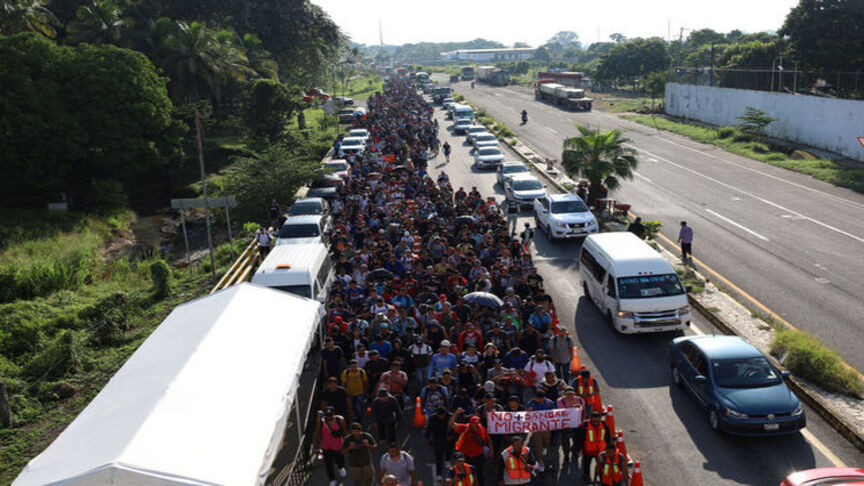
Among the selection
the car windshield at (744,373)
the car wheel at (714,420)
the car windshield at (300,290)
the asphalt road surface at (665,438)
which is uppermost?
the car windshield at (300,290)

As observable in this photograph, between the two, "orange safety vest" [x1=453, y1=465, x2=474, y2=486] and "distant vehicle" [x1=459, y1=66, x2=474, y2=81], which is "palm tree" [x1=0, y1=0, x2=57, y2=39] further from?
"distant vehicle" [x1=459, y1=66, x2=474, y2=81]

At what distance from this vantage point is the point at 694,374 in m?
12.6

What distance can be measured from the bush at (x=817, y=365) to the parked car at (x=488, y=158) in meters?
27.7

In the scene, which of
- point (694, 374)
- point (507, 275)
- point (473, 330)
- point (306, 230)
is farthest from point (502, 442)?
point (306, 230)

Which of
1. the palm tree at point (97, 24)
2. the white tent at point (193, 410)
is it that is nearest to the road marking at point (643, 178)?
the white tent at point (193, 410)

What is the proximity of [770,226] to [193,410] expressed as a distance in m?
24.2

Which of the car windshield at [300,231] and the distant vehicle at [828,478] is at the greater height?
the car windshield at [300,231]

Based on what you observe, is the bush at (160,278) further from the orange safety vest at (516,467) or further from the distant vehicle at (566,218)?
Result: the orange safety vest at (516,467)

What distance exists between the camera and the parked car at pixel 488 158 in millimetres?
40875

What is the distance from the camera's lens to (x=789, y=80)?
161 ft

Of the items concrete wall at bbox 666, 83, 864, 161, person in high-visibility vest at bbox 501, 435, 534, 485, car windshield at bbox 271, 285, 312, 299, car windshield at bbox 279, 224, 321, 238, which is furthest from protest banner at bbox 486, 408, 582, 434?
concrete wall at bbox 666, 83, 864, 161

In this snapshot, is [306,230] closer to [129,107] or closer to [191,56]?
[129,107]

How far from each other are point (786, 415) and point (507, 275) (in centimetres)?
713

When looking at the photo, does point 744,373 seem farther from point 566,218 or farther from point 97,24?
point 97,24
